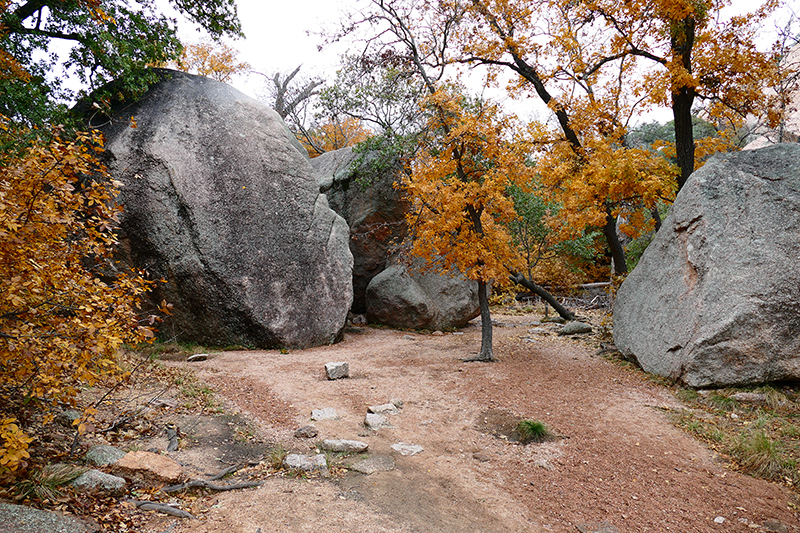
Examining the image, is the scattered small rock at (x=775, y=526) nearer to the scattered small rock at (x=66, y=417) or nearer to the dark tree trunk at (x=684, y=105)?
the scattered small rock at (x=66, y=417)

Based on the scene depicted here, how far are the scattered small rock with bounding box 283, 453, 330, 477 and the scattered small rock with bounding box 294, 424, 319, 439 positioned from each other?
0.63 metres

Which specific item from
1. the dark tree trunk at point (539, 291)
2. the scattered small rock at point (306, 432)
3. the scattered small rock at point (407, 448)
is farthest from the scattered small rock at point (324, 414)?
the dark tree trunk at point (539, 291)

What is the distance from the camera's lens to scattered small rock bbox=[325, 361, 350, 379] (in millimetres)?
7543

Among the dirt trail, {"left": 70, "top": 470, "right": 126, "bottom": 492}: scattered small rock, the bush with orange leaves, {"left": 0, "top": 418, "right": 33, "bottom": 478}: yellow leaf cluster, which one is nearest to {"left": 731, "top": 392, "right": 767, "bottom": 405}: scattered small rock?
the dirt trail

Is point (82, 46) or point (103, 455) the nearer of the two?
point (103, 455)

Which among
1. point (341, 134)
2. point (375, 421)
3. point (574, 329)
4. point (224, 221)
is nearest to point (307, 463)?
point (375, 421)

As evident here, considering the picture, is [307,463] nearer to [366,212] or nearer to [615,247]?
[366,212]


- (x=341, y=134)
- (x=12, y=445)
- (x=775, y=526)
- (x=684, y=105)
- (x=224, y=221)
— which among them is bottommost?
(x=775, y=526)

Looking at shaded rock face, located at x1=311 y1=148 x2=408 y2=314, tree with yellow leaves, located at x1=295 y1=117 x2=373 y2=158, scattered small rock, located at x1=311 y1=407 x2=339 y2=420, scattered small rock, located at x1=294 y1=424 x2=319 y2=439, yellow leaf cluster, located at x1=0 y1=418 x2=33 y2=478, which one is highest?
tree with yellow leaves, located at x1=295 y1=117 x2=373 y2=158

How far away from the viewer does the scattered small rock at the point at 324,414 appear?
573 cm

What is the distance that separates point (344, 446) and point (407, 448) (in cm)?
76

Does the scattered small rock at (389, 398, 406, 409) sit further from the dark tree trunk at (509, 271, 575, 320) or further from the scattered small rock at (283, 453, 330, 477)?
the dark tree trunk at (509, 271, 575, 320)

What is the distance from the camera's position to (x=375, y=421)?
5660 mm

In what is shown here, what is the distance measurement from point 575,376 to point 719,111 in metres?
6.26
